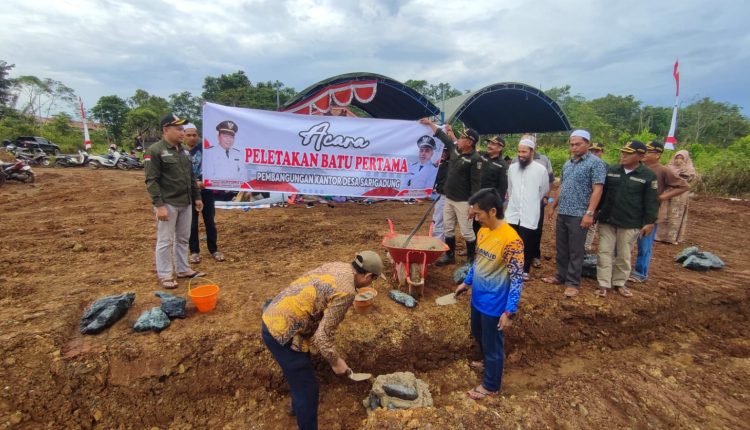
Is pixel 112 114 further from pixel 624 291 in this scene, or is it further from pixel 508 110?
pixel 624 291

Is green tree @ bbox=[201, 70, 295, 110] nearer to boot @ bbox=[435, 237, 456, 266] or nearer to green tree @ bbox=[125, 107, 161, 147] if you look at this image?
green tree @ bbox=[125, 107, 161, 147]

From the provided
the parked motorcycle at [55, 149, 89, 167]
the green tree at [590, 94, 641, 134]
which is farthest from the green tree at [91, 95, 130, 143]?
the green tree at [590, 94, 641, 134]

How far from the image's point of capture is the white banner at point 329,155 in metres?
5.94

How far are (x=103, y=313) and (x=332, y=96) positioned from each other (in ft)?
21.0

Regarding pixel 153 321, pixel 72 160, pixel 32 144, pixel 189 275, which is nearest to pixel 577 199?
pixel 153 321

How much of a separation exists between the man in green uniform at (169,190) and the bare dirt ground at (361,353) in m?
0.48

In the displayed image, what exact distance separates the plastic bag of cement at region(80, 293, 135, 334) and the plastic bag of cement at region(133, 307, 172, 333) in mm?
223

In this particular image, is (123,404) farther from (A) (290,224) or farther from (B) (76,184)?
(B) (76,184)

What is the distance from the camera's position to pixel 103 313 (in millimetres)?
3352

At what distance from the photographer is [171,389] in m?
3.00

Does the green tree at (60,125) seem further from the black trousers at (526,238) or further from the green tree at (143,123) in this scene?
the black trousers at (526,238)

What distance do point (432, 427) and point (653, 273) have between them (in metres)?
4.71

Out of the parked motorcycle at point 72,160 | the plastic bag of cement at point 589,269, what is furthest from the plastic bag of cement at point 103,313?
the parked motorcycle at point 72,160

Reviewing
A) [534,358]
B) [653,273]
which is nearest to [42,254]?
[534,358]
